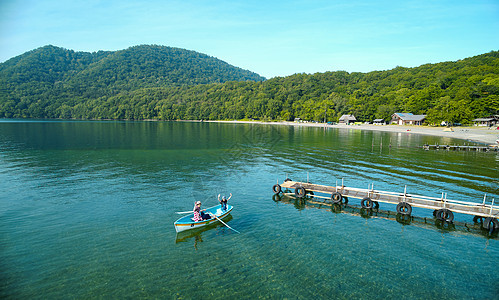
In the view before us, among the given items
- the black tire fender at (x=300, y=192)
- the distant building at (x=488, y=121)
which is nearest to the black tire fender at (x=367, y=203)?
the black tire fender at (x=300, y=192)

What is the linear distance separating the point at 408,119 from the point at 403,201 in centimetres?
14690

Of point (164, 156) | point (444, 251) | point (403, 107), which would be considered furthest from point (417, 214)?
point (403, 107)

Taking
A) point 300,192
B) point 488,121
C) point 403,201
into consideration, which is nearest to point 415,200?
point 403,201

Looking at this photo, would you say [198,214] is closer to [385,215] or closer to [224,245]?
[224,245]

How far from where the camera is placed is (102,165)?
48.1 m

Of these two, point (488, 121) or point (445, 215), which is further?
point (488, 121)

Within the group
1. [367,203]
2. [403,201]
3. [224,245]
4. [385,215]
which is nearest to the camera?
[224,245]

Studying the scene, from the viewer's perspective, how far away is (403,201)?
90.1ft

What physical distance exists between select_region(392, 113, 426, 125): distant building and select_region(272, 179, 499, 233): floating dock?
140 metres

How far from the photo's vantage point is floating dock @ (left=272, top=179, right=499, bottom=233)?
24641 millimetres

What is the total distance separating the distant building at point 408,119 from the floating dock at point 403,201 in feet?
459

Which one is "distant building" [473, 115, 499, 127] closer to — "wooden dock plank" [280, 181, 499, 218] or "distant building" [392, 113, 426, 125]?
"distant building" [392, 113, 426, 125]

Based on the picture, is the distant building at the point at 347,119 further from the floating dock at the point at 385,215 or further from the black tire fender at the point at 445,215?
the black tire fender at the point at 445,215

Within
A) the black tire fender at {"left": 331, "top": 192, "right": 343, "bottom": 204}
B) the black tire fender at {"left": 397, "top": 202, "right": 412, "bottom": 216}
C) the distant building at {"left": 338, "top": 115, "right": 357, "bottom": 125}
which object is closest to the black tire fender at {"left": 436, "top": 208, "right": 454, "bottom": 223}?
the black tire fender at {"left": 397, "top": 202, "right": 412, "bottom": 216}
